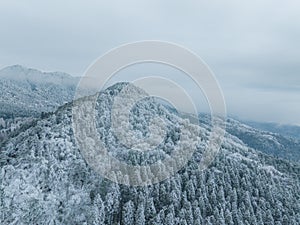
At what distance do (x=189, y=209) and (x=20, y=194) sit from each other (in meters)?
78.4

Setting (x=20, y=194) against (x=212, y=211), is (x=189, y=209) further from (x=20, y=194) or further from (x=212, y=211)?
(x=20, y=194)

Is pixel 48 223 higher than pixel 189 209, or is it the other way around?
pixel 189 209

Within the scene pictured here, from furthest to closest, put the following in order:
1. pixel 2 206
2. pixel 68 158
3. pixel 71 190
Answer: pixel 68 158
pixel 71 190
pixel 2 206

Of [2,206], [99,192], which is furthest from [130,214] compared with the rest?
[2,206]

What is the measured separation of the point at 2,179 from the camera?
174250 millimetres

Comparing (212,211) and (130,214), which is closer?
(130,214)

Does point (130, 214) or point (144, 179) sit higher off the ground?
point (144, 179)

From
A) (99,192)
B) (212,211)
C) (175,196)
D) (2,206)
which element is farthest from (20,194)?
(212,211)

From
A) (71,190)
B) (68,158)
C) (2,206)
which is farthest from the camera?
(68,158)

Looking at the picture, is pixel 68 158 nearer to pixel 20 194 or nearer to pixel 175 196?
pixel 20 194

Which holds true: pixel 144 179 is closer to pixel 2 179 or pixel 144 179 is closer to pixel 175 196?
pixel 175 196

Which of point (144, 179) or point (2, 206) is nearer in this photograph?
point (2, 206)

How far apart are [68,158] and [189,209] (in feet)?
209

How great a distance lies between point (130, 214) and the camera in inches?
7126
